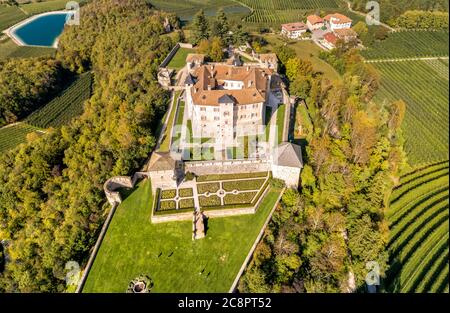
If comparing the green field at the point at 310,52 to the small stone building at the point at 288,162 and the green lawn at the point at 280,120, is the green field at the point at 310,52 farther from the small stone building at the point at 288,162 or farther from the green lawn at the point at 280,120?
the small stone building at the point at 288,162

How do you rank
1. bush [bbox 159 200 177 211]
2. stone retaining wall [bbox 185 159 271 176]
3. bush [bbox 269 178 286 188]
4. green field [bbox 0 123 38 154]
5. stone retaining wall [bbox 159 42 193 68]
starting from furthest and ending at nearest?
stone retaining wall [bbox 159 42 193 68] → green field [bbox 0 123 38 154] → stone retaining wall [bbox 185 159 271 176] → bush [bbox 269 178 286 188] → bush [bbox 159 200 177 211]

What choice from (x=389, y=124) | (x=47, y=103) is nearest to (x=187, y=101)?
(x=389, y=124)

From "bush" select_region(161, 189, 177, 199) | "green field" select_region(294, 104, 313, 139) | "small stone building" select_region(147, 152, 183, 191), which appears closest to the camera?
"small stone building" select_region(147, 152, 183, 191)

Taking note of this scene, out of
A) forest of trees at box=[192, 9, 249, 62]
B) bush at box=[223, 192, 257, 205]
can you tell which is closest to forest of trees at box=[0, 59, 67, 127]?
forest of trees at box=[192, 9, 249, 62]

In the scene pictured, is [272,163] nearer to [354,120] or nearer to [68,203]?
[354,120]

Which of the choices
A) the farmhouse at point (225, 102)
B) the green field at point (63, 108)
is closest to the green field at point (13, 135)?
the green field at point (63, 108)

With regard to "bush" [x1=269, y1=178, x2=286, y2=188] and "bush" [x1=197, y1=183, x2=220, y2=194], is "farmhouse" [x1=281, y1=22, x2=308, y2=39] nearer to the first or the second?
"bush" [x1=269, y1=178, x2=286, y2=188]
